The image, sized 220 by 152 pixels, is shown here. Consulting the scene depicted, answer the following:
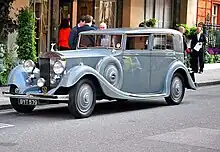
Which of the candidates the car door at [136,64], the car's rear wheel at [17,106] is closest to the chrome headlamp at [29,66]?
the car's rear wheel at [17,106]

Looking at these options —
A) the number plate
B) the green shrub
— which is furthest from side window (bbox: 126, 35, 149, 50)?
the green shrub

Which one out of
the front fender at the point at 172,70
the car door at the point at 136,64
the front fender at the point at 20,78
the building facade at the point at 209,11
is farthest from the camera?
the building facade at the point at 209,11

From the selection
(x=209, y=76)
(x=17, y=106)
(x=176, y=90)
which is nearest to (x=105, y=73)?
(x=17, y=106)

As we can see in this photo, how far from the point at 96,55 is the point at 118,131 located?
7.86 feet

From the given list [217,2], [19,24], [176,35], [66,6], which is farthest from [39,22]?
[217,2]

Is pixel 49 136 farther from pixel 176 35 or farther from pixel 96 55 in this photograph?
pixel 176 35

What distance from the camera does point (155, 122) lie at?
10508 mm

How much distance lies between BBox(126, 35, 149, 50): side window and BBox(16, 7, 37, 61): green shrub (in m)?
4.41

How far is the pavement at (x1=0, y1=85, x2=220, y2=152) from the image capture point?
26.9 feet

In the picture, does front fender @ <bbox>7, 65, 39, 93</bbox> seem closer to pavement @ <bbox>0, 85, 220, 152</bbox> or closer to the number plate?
the number plate

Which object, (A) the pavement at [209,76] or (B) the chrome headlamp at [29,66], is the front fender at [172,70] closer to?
(B) the chrome headlamp at [29,66]

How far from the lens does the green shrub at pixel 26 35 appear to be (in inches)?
618

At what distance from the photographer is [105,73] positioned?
11359 millimetres

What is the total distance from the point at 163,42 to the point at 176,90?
3.92ft
